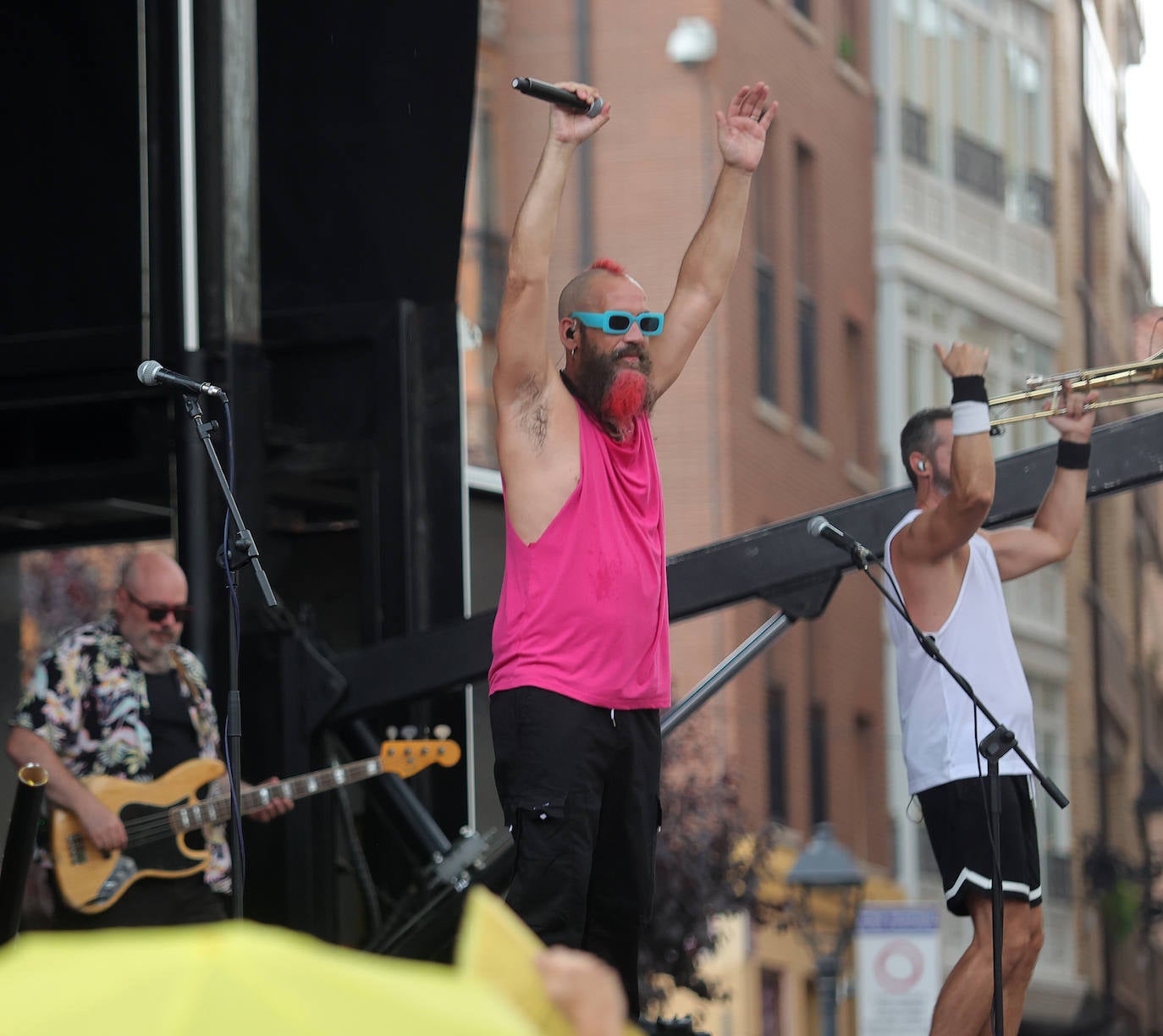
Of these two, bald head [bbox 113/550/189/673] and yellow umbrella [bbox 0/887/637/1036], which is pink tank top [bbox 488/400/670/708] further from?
yellow umbrella [bbox 0/887/637/1036]

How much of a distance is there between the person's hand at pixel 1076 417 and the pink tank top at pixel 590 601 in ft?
6.31

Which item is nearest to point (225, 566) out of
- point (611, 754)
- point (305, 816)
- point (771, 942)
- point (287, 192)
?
point (611, 754)

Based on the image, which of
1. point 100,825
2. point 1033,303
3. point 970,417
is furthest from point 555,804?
point 1033,303

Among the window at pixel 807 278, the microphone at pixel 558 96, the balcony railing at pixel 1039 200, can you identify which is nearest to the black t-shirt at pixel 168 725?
the microphone at pixel 558 96

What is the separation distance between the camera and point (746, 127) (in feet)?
18.1

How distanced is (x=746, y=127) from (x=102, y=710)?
298cm

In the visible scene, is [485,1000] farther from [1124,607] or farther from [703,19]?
[1124,607]

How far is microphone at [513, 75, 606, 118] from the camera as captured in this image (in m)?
4.73

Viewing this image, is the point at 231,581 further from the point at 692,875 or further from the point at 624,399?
the point at 692,875

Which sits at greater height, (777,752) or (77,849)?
(77,849)

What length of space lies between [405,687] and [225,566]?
1.80 meters

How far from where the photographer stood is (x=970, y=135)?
33.5 meters

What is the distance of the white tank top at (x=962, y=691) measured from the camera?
5.76 metres

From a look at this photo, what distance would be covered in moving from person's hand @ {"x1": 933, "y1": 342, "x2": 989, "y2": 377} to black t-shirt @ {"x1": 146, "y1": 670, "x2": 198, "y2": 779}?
2.80 meters
